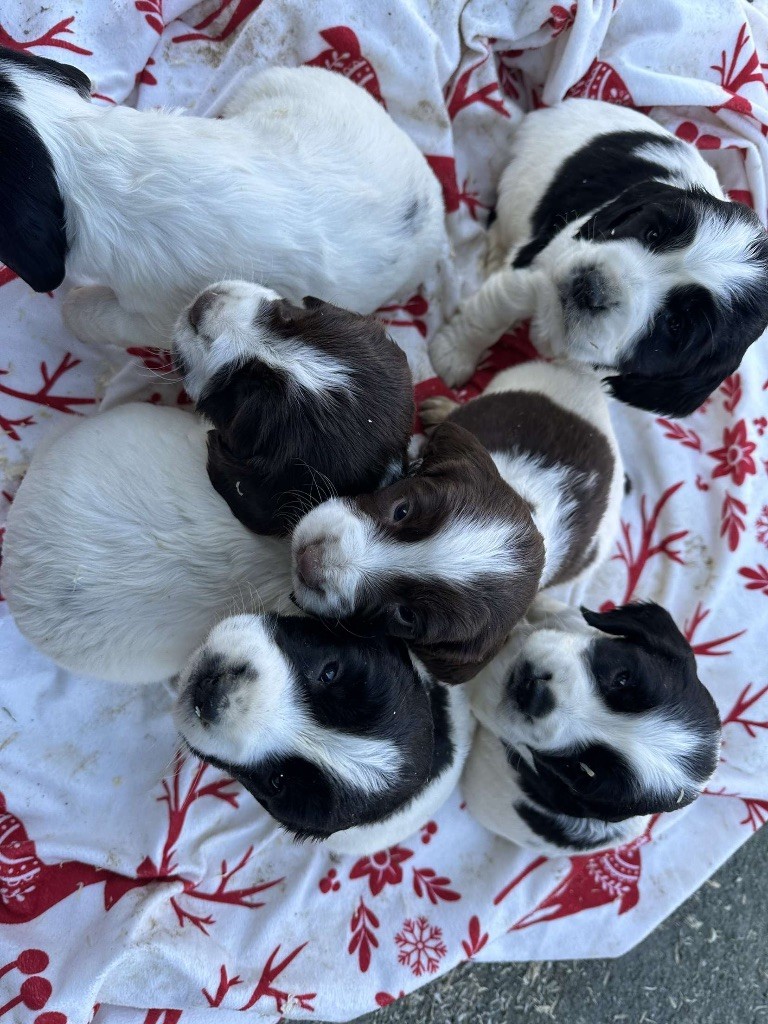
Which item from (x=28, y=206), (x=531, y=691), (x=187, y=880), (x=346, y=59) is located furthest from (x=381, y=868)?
(x=346, y=59)

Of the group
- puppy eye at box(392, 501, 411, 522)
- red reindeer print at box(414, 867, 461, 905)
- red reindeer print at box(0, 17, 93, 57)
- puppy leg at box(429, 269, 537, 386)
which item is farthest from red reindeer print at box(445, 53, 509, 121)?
red reindeer print at box(414, 867, 461, 905)

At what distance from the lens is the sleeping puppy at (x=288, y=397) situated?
2082 mm

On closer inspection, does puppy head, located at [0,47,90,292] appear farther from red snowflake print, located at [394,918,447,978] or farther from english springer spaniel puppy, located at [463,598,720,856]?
red snowflake print, located at [394,918,447,978]

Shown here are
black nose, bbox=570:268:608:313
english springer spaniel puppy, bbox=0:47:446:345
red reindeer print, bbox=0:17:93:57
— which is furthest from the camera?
red reindeer print, bbox=0:17:93:57

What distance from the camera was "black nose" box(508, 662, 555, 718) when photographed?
7.61ft

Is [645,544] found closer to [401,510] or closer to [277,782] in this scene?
[401,510]

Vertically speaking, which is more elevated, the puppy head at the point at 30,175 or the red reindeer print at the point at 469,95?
the red reindeer print at the point at 469,95

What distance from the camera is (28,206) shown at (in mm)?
2209

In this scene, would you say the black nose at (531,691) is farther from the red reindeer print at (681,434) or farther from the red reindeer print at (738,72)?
the red reindeer print at (738,72)

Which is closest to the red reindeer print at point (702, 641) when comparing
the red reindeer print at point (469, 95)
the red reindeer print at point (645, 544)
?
the red reindeer print at point (645, 544)

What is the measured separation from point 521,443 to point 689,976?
272 cm

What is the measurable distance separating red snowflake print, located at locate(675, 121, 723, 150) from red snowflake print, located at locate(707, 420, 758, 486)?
51.9 inches

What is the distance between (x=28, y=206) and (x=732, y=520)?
3.12 meters

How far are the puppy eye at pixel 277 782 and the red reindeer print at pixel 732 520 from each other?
2.41 meters
